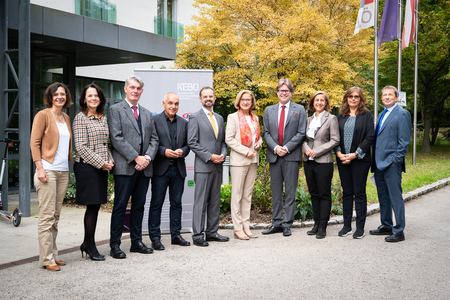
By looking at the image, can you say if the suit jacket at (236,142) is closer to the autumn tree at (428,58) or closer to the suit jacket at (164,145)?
the suit jacket at (164,145)

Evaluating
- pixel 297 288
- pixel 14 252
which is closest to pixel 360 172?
pixel 297 288

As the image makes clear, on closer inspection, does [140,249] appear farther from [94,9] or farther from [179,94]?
[94,9]

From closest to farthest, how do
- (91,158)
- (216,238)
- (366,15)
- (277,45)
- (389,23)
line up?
(91,158) → (216,238) → (366,15) → (389,23) → (277,45)

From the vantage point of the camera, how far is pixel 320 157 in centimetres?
640

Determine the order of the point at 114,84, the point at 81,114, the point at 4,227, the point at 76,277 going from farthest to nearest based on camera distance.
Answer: the point at 114,84 < the point at 4,227 < the point at 81,114 < the point at 76,277

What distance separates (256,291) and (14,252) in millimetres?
3402

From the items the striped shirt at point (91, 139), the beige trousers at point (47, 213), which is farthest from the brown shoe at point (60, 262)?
the striped shirt at point (91, 139)

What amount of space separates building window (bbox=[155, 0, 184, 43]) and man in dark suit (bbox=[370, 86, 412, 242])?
1452 centimetres

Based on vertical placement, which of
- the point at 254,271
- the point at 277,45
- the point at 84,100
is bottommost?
the point at 254,271

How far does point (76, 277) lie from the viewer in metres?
4.53

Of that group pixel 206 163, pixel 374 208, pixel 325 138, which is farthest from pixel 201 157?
pixel 374 208

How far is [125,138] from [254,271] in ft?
7.58

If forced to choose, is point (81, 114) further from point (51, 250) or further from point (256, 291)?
point (256, 291)

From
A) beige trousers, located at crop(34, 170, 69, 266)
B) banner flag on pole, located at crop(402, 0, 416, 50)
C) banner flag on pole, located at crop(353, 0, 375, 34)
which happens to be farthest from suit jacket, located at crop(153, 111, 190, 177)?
banner flag on pole, located at crop(402, 0, 416, 50)
